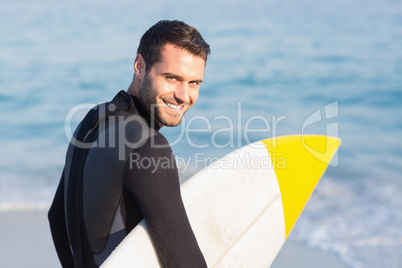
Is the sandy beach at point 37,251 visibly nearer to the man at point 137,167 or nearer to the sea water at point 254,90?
the sea water at point 254,90

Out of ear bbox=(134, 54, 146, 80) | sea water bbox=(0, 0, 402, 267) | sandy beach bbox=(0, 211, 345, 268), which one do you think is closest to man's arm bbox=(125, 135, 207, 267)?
ear bbox=(134, 54, 146, 80)

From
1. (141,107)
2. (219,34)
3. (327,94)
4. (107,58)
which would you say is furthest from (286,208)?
(219,34)

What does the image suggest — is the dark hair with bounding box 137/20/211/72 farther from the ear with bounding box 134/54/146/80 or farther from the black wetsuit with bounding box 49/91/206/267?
the black wetsuit with bounding box 49/91/206/267

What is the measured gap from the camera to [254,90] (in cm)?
888

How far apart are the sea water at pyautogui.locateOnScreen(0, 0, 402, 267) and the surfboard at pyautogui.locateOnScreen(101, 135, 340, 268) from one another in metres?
1.10

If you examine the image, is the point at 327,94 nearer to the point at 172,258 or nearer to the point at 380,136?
the point at 380,136

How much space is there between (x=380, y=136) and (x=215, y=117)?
2.16m

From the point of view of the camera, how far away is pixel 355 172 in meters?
5.46

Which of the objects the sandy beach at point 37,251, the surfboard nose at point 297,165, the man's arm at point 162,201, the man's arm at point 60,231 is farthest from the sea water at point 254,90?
the man's arm at point 162,201

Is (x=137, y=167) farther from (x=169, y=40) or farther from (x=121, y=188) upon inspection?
(x=169, y=40)

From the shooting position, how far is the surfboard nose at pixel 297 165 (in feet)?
9.42

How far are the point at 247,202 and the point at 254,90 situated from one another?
20.9ft

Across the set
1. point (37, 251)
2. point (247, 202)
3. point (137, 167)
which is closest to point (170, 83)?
point (137, 167)

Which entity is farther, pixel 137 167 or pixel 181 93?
pixel 181 93
